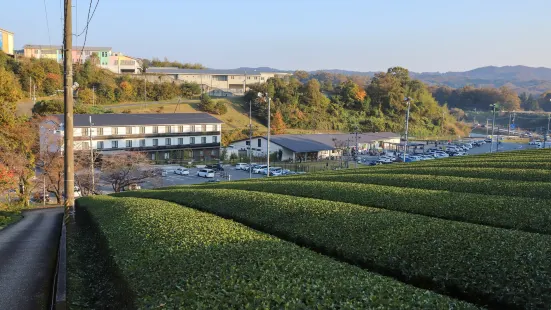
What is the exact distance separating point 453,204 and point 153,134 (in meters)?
38.2

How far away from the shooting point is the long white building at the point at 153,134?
136ft

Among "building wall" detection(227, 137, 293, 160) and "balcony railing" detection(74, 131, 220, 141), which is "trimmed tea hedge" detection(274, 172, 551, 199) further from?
"building wall" detection(227, 137, 293, 160)

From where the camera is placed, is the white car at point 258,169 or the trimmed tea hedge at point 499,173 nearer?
the trimmed tea hedge at point 499,173

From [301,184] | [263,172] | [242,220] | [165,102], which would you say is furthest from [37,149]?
[165,102]

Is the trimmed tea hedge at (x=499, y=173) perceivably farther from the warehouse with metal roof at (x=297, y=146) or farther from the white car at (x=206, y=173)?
the warehouse with metal roof at (x=297, y=146)

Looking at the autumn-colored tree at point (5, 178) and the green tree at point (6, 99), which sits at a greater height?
the green tree at point (6, 99)

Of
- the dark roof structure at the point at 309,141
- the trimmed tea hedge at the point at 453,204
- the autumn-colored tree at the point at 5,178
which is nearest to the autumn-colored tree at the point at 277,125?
the dark roof structure at the point at 309,141

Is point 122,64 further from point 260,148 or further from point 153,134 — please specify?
point 260,148

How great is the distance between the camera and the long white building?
1633 inches

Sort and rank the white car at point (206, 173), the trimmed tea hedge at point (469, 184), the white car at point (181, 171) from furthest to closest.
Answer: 1. the white car at point (181, 171)
2. the white car at point (206, 173)
3. the trimmed tea hedge at point (469, 184)

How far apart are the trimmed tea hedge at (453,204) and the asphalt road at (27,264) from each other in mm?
8532

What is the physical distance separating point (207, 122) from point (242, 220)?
3888cm

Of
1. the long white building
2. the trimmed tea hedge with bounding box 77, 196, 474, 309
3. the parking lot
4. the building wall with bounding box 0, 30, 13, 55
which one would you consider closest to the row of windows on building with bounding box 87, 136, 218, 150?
the long white building

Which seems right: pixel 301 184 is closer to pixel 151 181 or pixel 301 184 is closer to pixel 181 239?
pixel 181 239
